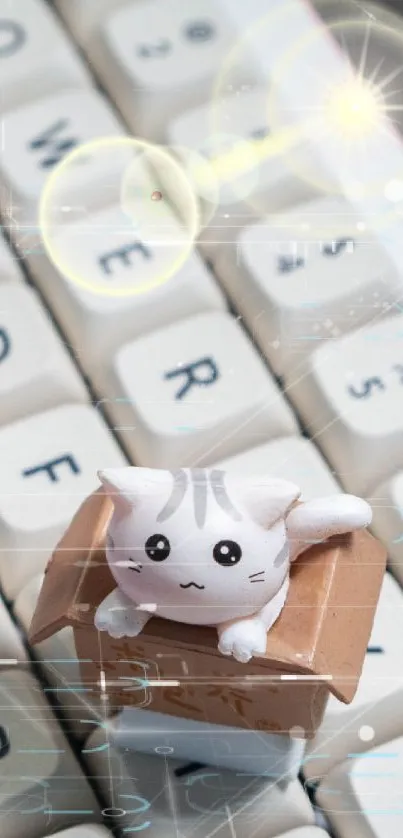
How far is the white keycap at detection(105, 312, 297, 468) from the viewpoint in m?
0.43

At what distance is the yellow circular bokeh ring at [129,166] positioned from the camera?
458mm

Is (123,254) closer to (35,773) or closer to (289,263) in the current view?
(289,263)

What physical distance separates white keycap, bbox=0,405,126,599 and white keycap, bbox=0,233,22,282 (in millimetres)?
61

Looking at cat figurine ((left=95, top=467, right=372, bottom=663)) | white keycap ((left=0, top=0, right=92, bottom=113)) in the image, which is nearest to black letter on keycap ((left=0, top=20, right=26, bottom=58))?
white keycap ((left=0, top=0, right=92, bottom=113))

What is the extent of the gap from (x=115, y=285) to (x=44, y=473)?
0.25ft

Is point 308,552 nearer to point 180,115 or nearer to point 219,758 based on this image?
point 219,758

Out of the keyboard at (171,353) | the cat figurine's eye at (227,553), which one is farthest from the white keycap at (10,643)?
the cat figurine's eye at (227,553)

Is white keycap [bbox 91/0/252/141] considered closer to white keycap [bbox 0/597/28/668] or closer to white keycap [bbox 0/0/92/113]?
white keycap [bbox 0/0/92/113]

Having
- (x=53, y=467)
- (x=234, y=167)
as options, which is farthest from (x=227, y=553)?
(x=234, y=167)

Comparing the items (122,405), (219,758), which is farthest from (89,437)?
(219,758)

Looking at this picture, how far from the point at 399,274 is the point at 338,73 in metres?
0.10

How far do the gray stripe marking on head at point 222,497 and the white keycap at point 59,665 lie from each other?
0.30ft

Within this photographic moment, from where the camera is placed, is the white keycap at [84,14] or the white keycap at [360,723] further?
the white keycap at [84,14]

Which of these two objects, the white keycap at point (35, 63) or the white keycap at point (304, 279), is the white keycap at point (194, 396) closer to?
the white keycap at point (304, 279)
